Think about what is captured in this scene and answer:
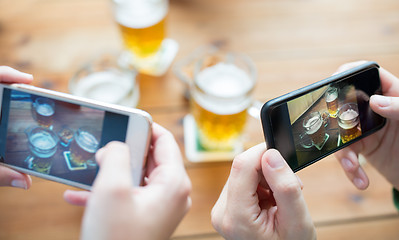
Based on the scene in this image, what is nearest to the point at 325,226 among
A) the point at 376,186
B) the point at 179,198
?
the point at 376,186

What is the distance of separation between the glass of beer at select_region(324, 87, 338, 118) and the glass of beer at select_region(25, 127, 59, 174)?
43cm

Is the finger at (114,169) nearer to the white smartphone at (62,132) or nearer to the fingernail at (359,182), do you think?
the white smartphone at (62,132)

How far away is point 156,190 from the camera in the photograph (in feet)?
1.47

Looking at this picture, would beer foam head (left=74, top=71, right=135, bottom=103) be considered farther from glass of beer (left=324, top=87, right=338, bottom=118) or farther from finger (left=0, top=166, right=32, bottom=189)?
glass of beer (left=324, top=87, right=338, bottom=118)

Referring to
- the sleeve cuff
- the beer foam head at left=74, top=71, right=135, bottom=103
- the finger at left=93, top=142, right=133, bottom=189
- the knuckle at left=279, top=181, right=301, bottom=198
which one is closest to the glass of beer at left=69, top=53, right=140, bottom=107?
the beer foam head at left=74, top=71, right=135, bottom=103

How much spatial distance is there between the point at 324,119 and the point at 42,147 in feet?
1.48

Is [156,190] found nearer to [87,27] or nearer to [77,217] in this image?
[77,217]

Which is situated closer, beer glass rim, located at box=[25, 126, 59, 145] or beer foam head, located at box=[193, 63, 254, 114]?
beer glass rim, located at box=[25, 126, 59, 145]

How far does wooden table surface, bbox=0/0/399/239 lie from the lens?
2.29 ft

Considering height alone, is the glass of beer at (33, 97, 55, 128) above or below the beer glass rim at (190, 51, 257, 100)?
below

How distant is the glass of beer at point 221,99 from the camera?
0.69 metres

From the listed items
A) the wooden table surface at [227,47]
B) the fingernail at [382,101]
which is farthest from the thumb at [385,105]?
the wooden table surface at [227,47]

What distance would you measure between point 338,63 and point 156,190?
2.03ft

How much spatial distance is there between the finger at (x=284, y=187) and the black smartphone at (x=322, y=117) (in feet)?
0.10
